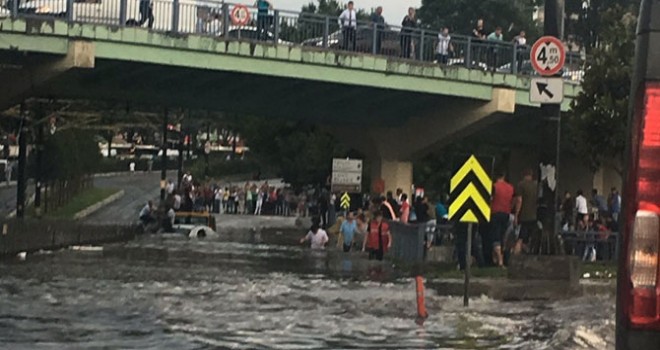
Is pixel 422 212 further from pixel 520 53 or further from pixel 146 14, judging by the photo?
pixel 520 53

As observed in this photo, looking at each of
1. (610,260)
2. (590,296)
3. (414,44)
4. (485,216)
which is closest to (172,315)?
(485,216)

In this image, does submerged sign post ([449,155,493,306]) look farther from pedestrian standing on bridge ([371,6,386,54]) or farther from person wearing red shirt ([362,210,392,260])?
pedestrian standing on bridge ([371,6,386,54])

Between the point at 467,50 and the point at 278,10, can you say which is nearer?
the point at 278,10

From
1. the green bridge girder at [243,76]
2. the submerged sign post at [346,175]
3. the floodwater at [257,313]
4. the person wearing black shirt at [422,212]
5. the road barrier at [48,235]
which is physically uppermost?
the green bridge girder at [243,76]

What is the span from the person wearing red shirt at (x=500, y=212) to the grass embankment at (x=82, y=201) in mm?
39074

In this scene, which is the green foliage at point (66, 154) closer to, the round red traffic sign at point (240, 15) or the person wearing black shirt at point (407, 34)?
the person wearing black shirt at point (407, 34)

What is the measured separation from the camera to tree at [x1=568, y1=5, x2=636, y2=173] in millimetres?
32438

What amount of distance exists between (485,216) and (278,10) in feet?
74.4

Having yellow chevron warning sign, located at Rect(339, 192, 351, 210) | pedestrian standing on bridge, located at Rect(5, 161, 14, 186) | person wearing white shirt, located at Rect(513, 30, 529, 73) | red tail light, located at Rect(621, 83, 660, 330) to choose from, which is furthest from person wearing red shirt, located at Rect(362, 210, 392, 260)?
pedestrian standing on bridge, located at Rect(5, 161, 14, 186)

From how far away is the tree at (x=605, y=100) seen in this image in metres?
32.4

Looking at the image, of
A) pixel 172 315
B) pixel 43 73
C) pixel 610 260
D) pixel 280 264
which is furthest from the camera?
pixel 43 73

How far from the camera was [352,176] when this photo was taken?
5416 centimetres

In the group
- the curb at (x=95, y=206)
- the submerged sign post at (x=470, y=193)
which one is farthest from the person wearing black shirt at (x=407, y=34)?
the submerged sign post at (x=470, y=193)

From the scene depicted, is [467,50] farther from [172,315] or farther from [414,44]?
[172,315]
